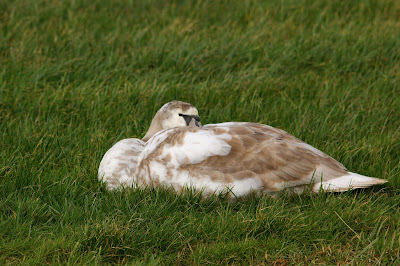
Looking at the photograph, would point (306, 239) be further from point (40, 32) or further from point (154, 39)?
point (40, 32)

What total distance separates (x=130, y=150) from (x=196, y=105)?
160 cm

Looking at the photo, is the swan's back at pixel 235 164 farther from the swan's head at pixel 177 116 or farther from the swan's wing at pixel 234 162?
the swan's head at pixel 177 116

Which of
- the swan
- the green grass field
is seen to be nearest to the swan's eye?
the swan

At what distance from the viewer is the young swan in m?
5.03

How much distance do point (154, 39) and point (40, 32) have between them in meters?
1.55

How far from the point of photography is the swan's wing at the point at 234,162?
4.76 meters

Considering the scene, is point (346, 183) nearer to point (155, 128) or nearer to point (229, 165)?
point (229, 165)

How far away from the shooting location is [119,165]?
16.6 ft

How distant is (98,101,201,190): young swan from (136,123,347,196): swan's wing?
5.8 inches

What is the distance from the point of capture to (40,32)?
8.20 meters

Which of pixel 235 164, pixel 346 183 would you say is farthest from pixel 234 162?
pixel 346 183

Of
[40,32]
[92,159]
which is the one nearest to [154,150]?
[92,159]

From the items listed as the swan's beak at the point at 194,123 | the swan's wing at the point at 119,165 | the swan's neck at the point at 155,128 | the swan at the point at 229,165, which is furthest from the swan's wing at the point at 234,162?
the swan's neck at the point at 155,128

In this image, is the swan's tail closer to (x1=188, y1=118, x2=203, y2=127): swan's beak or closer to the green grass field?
the green grass field
